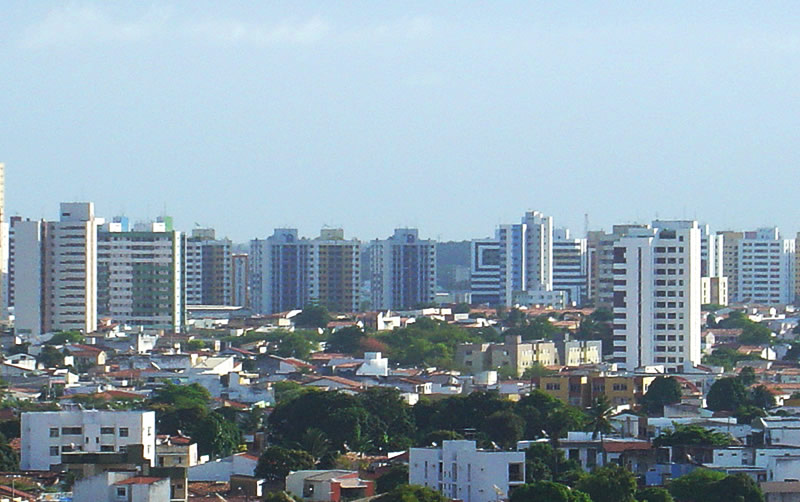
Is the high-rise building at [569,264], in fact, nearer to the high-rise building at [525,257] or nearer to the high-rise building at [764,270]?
the high-rise building at [525,257]

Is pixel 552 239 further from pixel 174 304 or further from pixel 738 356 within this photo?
pixel 738 356

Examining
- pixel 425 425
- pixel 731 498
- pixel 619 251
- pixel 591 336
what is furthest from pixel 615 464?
pixel 591 336

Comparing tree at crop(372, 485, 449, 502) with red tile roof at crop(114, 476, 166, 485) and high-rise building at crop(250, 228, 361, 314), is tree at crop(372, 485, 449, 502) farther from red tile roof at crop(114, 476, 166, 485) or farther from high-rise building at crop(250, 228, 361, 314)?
high-rise building at crop(250, 228, 361, 314)

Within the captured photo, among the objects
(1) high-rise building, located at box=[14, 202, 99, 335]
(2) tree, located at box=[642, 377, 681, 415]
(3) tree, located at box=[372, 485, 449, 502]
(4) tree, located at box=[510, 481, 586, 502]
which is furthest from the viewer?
(1) high-rise building, located at box=[14, 202, 99, 335]

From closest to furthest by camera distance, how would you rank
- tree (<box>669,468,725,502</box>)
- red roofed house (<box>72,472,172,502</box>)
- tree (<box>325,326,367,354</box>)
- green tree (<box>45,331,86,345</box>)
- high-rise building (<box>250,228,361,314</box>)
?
red roofed house (<box>72,472,172,502</box>) → tree (<box>669,468,725,502</box>) → green tree (<box>45,331,86,345</box>) → tree (<box>325,326,367,354</box>) → high-rise building (<box>250,228,361,314</box>)

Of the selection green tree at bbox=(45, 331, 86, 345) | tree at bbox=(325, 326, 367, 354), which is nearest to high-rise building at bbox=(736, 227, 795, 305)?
tree at bbox=(325, 326, 367, 354)

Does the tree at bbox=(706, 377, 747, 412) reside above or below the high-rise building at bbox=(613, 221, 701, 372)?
below

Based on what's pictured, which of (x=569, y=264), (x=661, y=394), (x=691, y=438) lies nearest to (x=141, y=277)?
(x=569, y=264)
